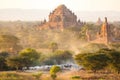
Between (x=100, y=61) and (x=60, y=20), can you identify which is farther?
(x=60, y=20)

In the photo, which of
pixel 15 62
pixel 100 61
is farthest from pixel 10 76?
pixel 100 61

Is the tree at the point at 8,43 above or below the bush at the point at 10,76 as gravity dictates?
below

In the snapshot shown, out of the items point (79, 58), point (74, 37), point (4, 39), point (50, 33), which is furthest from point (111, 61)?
point (50, 33)

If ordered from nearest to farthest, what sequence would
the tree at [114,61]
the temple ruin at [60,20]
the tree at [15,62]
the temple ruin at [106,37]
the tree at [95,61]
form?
the tree at [114,61] < the tree at [95,61] < the tree at [15,62] < the temple ruin at [106,37] < the temple ruin at [60,20]

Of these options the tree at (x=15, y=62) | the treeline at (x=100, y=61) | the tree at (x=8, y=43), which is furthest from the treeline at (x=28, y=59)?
the tree at (x=8, y=43)

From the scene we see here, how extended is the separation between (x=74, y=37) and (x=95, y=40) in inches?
647

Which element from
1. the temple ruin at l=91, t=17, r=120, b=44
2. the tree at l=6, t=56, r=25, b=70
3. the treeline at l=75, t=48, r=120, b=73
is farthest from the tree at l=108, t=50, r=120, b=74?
the temple ruin at l=91, t=17, r=120, b=44

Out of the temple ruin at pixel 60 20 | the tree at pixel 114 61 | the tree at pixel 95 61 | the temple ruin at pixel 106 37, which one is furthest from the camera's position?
the temple ruin at pixel 60 20

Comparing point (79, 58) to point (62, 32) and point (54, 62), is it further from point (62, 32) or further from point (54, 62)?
point (62, 32)

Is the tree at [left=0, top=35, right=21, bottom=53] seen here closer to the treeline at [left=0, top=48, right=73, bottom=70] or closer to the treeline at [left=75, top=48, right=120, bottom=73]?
the treeline at [left=0, top=48, right=73, bottom=70]

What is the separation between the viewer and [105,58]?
173 feet

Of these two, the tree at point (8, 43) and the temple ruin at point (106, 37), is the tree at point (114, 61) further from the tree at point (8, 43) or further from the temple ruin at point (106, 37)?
the temple ruin at point (106, 37)

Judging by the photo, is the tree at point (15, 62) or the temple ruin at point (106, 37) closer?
the tree at point (15, 62)

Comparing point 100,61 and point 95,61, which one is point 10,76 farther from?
point 100,61
